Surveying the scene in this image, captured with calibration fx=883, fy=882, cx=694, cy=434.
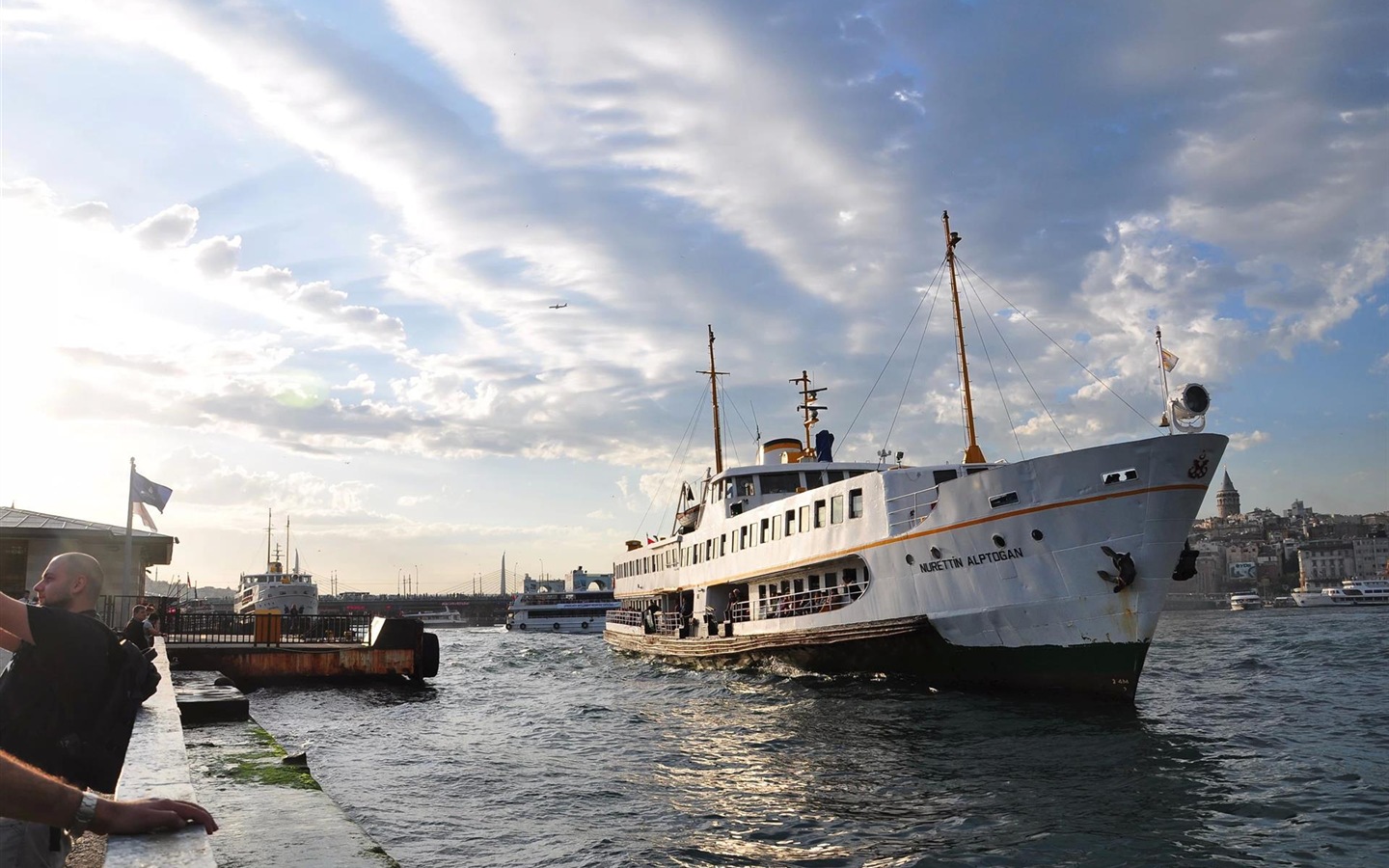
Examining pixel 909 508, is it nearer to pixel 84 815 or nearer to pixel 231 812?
pixel 231 812

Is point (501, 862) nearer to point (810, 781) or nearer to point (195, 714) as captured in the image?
point (810, 781)

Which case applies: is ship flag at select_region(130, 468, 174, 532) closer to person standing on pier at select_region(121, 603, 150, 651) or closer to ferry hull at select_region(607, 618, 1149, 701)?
person standing on pier at select_region(121, 603, 150, 651)

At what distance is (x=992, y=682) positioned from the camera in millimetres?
18781

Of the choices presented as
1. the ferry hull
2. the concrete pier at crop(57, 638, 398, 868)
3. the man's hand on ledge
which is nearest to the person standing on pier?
the concrete pier at crop(57, 638, 398, 868)

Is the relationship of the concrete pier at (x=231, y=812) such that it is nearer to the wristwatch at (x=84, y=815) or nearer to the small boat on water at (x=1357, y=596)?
the wristwatch at (x=84, y=815)

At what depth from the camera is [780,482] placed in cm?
3191

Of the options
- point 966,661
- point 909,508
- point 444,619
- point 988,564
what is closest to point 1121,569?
point 988,564

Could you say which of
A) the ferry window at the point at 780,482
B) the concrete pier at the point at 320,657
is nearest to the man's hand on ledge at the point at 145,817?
the concrete pier at the point at 320,657

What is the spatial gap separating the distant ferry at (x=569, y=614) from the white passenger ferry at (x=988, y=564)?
211ft

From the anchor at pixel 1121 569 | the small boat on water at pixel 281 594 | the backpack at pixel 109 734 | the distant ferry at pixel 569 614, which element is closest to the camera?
the backpack at pixel 109 734

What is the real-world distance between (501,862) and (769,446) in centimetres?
2543

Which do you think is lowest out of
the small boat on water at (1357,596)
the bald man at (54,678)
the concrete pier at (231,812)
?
the small boat on water at (1357,596)

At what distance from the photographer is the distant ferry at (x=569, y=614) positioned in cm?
9075

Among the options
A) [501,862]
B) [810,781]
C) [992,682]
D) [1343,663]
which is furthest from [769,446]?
[501,862]
